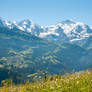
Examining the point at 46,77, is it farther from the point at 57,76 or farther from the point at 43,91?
the point at 43,91

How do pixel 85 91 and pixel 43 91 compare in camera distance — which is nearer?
pixel 85 91

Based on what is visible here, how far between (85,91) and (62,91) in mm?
821

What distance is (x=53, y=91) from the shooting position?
19.8ft

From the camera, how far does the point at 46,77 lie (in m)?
10.1

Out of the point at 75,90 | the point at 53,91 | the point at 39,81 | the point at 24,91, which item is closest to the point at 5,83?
the point at 24,91

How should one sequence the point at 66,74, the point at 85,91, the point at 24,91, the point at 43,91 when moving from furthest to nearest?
the point at 66,74, the point at 24,91, the point at 43,91, the point at 85,91

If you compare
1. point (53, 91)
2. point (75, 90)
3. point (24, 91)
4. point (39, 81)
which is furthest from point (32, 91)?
point (39, 81)

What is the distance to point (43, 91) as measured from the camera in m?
6.55

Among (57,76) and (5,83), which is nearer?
(5,83)

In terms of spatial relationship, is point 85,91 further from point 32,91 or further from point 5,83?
point 5,83

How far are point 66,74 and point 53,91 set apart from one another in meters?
4.71

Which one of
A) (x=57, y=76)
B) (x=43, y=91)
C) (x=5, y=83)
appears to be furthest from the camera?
(x=57, y=76)

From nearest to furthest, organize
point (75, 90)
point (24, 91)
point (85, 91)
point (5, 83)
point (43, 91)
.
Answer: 1. point (85, 91)
2. point (75, 90)
3. point (43, 91)
4. point (24, 91)
5. point (5, 83)

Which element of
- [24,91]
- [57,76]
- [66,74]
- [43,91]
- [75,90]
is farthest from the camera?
[66,74]
